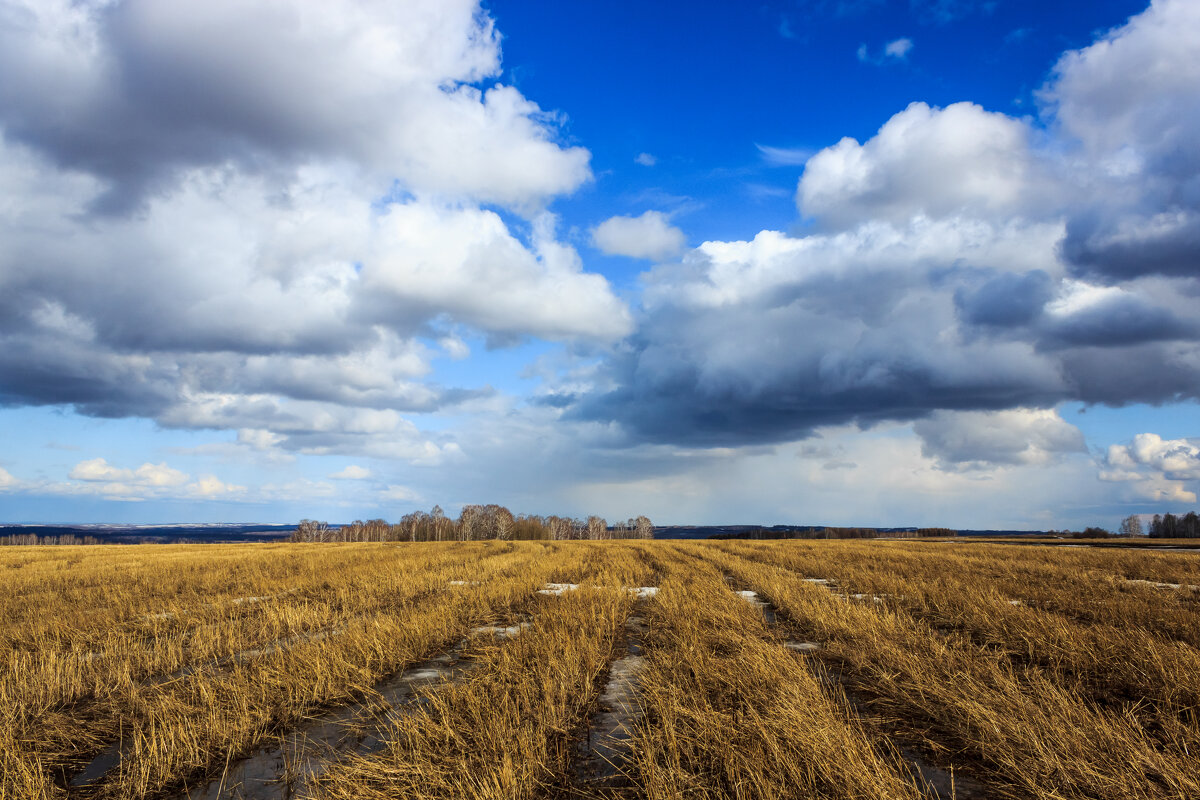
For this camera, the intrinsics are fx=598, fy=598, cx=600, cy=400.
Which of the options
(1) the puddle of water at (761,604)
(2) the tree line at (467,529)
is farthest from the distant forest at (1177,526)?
(1) the puddle of water at (761,604)

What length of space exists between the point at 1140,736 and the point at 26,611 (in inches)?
788

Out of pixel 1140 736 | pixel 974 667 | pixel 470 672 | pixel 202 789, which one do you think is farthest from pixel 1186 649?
pixel 202 789

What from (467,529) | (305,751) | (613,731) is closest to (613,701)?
(613,731)

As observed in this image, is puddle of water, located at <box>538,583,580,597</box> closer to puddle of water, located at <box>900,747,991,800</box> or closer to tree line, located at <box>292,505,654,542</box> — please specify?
puddle of water, located at <box>900,747,991,800</box>

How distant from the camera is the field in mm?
4508

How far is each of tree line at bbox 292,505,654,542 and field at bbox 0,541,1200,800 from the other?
10052cm

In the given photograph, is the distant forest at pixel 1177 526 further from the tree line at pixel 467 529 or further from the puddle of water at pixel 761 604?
the puddle of water at pixel 761 604

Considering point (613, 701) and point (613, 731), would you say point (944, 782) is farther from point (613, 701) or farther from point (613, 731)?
point (613, 701)

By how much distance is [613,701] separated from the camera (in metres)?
6.70

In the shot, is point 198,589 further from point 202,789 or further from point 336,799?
point 336,799

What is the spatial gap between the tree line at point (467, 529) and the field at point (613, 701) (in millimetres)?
100516

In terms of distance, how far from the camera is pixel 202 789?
484 cm

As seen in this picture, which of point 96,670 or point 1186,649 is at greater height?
point 1186,649

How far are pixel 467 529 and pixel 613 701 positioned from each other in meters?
123
